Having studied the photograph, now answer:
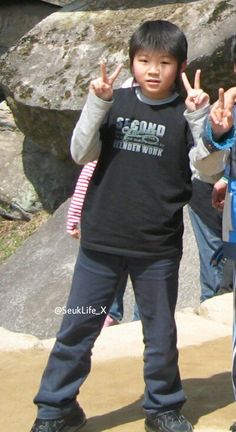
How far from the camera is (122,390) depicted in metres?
3.91

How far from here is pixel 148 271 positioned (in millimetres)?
3320

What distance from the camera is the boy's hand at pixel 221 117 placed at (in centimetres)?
304

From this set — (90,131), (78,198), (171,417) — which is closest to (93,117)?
(90,131)

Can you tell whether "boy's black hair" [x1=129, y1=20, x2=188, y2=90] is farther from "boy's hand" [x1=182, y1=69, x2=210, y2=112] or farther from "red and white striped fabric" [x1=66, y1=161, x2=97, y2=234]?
"red and white striped fabric" [x1=66, y1=161, x2=97, y2=234]

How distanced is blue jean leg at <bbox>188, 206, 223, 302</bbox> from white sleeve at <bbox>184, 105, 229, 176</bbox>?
225 cm

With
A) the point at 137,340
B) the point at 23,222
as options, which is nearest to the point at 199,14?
the point at 23,222

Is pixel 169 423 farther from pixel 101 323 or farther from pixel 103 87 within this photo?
pixel 103 87

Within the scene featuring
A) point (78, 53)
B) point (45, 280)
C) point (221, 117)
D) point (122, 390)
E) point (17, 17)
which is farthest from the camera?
point (17, 17)

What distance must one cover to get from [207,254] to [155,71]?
244cm

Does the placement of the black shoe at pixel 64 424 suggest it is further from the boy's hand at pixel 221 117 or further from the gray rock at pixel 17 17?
the gray rock at pixel 17 17

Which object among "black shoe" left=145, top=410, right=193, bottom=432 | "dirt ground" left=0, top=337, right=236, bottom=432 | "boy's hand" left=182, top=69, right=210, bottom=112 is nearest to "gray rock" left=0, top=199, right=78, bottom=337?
"dirt ground" left=0, top=337, right=236, bottom=432

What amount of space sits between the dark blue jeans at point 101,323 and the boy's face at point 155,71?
588 millimetres

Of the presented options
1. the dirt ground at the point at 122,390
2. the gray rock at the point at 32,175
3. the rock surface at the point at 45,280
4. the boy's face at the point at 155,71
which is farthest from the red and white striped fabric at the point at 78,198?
the gray rock at the point at 32,175

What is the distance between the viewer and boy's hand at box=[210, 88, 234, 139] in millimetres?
3041
